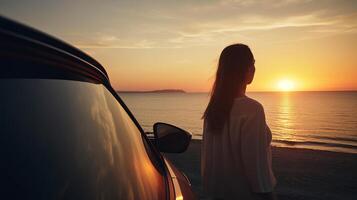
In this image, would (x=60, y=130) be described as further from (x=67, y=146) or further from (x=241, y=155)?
(x=241, y=155)

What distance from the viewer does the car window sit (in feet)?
2.95

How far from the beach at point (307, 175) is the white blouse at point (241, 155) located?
222 inches

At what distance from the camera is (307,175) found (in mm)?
11664

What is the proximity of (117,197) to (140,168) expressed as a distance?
0.45 metres

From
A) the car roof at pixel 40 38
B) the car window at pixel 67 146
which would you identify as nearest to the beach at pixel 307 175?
the car window at pixel 67 146

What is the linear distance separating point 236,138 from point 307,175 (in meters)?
10.3

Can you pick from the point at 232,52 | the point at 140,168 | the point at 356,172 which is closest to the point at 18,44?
the point at 140,168

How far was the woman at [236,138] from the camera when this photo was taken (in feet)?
7.55

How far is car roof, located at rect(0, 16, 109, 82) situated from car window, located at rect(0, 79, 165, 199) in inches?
4.2

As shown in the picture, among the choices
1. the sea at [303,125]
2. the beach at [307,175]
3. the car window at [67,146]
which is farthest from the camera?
the sea at [303,125]

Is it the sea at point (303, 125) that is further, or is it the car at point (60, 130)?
the sea at point (303, 125)

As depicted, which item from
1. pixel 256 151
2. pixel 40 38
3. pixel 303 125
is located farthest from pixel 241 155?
pixel 303 125

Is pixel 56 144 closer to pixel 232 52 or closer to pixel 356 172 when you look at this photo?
pixel 232 52

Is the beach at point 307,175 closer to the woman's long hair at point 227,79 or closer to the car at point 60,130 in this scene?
the woman's long hair at point 227,79
